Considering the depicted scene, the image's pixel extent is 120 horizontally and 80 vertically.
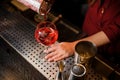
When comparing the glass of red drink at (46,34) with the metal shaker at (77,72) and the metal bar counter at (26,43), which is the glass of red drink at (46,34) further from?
the metal shaker at (77,72)

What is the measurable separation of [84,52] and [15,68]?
0.44 metres

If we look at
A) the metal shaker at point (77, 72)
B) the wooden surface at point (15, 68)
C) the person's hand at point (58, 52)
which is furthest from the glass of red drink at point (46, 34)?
the metal shaker at point (77, 72)

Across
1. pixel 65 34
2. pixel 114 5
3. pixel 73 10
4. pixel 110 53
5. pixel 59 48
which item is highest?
pixel 114 5

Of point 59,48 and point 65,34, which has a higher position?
point 59,48

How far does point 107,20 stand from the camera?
4.52 feet

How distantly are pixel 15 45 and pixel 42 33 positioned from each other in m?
0.19

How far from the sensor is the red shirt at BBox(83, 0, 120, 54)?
1.28 metres

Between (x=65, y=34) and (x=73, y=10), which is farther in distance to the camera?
(x=73, y=10)

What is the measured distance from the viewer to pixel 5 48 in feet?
4.09

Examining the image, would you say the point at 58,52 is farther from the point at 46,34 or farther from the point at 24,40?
the point at 24,40

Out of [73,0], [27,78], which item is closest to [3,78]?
[27,78]

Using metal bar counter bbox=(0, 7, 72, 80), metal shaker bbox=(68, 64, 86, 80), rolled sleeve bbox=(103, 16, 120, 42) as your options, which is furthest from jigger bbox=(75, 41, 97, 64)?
rolled sleeve bbox=(103, 16, 120, 42)

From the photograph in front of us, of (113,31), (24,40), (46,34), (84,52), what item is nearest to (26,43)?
(24,40)

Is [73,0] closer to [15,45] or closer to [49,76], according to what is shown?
[15,45]
